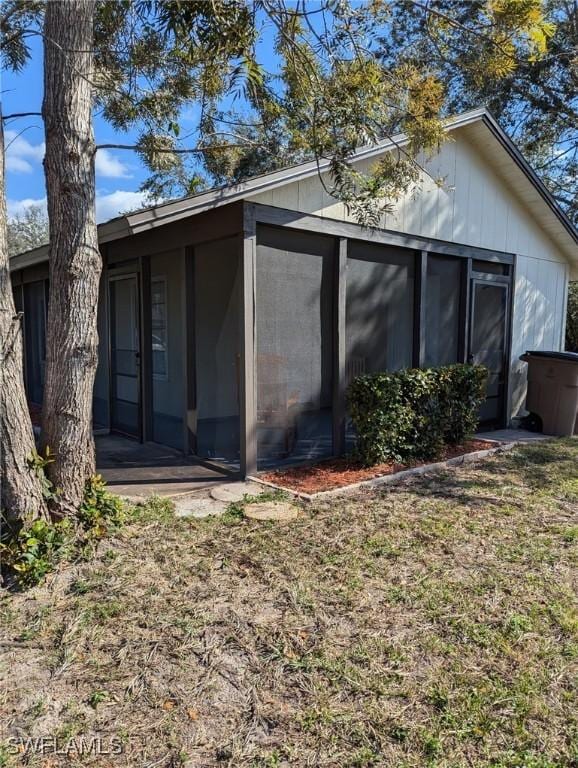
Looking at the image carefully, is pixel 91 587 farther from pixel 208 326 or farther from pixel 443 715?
pixel 208 326

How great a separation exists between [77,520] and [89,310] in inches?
52.5

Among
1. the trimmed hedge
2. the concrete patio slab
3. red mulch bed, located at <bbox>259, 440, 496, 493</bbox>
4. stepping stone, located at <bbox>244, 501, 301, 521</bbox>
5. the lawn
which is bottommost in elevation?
the lawn

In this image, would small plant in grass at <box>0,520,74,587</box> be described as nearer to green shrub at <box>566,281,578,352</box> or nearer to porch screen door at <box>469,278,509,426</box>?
porch screen door at <box>469,278,509,426</box>

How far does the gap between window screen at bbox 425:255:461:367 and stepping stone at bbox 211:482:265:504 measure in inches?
135

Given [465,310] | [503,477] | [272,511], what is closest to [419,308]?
[465,310]

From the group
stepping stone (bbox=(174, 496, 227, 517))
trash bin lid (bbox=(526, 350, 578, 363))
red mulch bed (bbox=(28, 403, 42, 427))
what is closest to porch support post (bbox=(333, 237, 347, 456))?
stepping stone (bbox=(174, 496, 227, 517))

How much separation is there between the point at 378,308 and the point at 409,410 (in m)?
1.37

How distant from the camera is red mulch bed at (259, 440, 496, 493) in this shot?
536 cm

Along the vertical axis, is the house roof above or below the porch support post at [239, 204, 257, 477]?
above

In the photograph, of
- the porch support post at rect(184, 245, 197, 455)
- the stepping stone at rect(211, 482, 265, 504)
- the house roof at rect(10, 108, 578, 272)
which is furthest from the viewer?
the porch support post at rect(184, 245, 197, 455)

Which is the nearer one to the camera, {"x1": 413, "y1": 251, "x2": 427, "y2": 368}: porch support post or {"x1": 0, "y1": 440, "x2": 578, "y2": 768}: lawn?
{"x1": 0, "y1": 440, "x2": 578, "y2": 768}: lawn

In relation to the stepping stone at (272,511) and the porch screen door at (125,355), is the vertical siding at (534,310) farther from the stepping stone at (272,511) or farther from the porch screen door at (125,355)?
the porch screen door at (125,355)

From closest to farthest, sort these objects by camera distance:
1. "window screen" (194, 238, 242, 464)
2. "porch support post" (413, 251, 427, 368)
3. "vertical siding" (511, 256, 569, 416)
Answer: "window screen" (194, 238, 242, 464)
"porch support post" (413, 251, 427, 368)
"vertical siding" (511, 256, 569, 416)

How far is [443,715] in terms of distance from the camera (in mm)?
2221
